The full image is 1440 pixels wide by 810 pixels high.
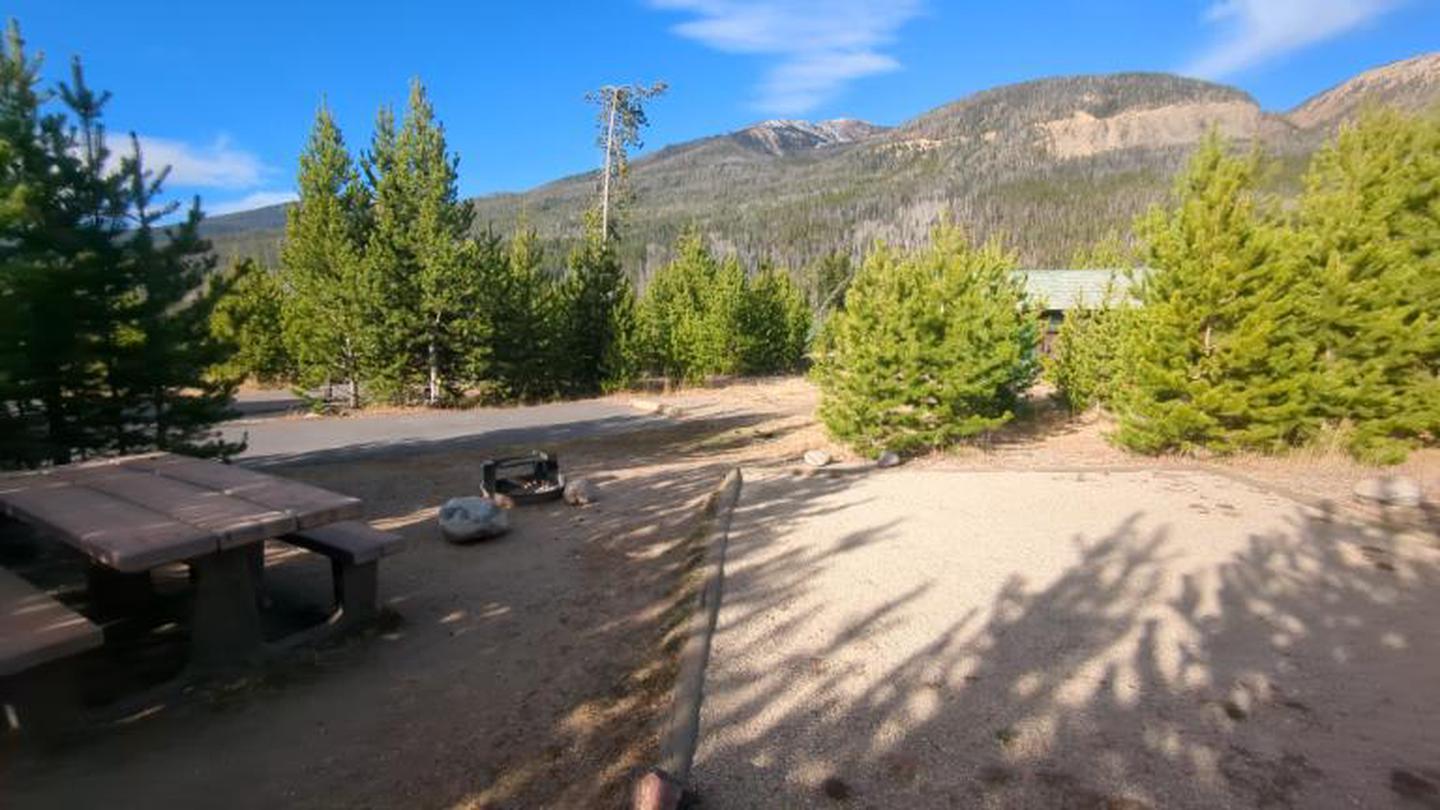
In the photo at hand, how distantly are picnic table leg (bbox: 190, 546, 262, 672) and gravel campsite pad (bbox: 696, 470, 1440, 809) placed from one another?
3136 mm

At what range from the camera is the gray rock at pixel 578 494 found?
8.88 m

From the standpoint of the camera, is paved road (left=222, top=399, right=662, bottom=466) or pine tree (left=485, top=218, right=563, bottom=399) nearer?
paved road (left=222, top=399, right=662, bottom=466)

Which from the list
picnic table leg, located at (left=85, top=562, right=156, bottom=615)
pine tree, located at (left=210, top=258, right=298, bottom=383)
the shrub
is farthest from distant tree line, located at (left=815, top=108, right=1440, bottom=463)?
pine tree, located at (left=210, top=258, right=298, bottom=383)

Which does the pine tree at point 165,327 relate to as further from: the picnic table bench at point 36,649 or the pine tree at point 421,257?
the pine tree at point 421,257

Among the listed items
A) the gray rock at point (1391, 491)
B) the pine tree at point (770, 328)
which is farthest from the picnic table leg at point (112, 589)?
the pine tree at point (770, 328)

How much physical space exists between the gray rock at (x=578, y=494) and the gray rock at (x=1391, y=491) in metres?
9.21

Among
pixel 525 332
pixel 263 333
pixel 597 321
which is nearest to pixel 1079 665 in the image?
pixel 525 332

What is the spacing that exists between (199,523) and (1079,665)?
17.9 ft

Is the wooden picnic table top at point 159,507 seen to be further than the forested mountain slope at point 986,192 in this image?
No

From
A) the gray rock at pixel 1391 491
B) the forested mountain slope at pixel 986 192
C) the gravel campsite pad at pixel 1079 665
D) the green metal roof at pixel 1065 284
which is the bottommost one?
the gravel campsite pad at pixel 1079 665

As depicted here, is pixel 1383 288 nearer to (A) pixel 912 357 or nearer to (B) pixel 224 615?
(A) pixel 912 357

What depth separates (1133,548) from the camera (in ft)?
20.4

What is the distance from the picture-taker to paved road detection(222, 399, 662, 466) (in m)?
13.7

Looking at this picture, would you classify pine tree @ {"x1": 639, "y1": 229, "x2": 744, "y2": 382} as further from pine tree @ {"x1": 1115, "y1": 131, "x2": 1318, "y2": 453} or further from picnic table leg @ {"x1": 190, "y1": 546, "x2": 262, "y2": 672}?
picnic table leg @ {"x1": 190, "y1": 546, "x2": 262, "y2": 672}
